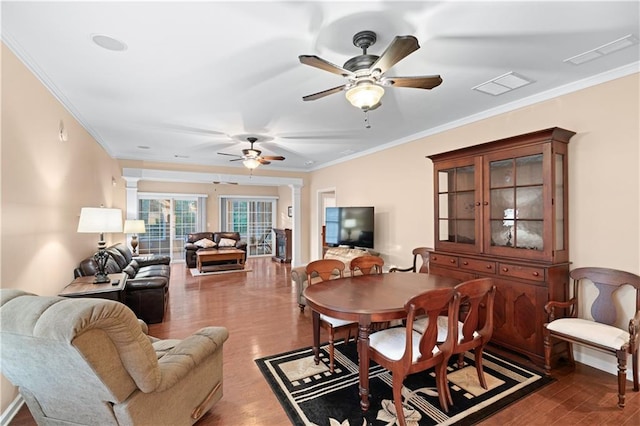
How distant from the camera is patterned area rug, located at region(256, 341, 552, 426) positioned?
2.12m

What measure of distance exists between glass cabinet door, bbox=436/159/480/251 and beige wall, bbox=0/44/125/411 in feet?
13.6

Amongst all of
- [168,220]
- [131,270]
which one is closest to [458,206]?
[131,270]

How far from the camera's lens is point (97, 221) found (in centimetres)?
310

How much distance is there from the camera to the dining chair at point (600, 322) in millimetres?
2262

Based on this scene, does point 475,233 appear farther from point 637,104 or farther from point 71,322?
point 71,322

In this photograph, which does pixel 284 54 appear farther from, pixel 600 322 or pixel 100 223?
pixel 600 322

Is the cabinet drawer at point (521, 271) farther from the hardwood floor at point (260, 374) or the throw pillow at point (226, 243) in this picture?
the throw pillow at point (226, 243)

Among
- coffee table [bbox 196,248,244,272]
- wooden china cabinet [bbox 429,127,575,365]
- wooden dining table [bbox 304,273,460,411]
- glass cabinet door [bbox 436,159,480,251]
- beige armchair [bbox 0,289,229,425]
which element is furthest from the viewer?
coffee table [bbox 196,248,244,272]

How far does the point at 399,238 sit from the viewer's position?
5020mm

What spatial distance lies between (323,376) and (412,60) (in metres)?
2.82

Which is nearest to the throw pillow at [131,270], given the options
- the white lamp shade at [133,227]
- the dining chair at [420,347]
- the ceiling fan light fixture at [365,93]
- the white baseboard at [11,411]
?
the white lamp shade at [133,227]

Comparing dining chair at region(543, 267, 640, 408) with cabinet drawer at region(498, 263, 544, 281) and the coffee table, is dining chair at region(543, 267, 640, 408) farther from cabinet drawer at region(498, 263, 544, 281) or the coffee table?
the coffee table

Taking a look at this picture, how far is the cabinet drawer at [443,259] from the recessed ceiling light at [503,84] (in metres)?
1.86

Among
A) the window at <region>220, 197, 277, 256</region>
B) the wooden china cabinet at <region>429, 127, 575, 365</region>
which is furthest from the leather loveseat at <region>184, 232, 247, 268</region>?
the wooden china cabinet at <region>429, 127, 575, 365</region>
